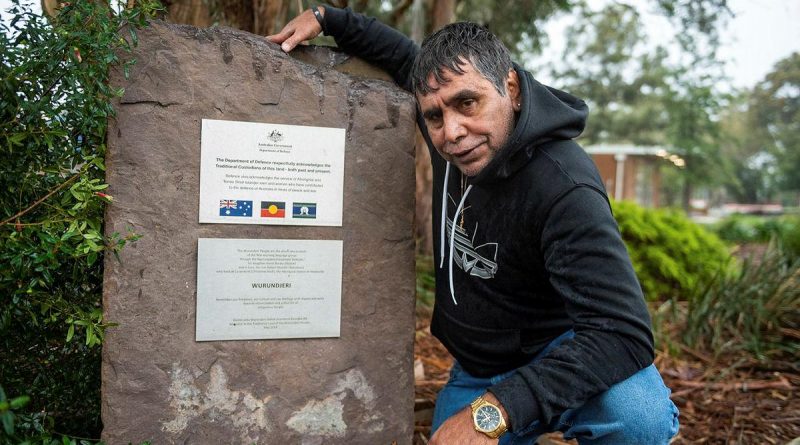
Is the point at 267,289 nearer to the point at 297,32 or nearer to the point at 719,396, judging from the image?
the point at 297,32

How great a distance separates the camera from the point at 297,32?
2.41 meters

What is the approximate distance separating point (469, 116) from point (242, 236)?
96 centimetres

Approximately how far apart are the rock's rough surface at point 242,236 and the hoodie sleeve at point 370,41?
0.10 meters

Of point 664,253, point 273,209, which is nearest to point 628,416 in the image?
point 273,209

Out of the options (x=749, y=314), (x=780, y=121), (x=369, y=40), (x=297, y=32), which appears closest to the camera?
(x=297, y=32)

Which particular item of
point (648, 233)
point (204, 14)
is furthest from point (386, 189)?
point (648, 233)

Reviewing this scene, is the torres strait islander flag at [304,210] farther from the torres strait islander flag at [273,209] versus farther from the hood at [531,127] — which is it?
the hood at [531,127]

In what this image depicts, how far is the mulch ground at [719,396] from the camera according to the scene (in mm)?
3307

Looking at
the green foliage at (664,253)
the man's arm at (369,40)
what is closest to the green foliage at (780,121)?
the green foliage at (664,253)

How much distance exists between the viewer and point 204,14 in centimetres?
370

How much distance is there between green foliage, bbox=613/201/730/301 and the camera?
6.24 metres

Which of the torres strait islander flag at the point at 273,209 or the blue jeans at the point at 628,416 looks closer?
the blue jeans at the point at 628,416

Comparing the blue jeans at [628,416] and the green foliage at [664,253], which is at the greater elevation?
the green foliage at [664,253]

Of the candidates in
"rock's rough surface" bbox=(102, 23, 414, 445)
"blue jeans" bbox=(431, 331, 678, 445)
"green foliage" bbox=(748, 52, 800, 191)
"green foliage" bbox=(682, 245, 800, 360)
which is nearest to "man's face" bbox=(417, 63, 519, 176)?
"rock's rough surface" bbox=(102, 23, 414, 445)
